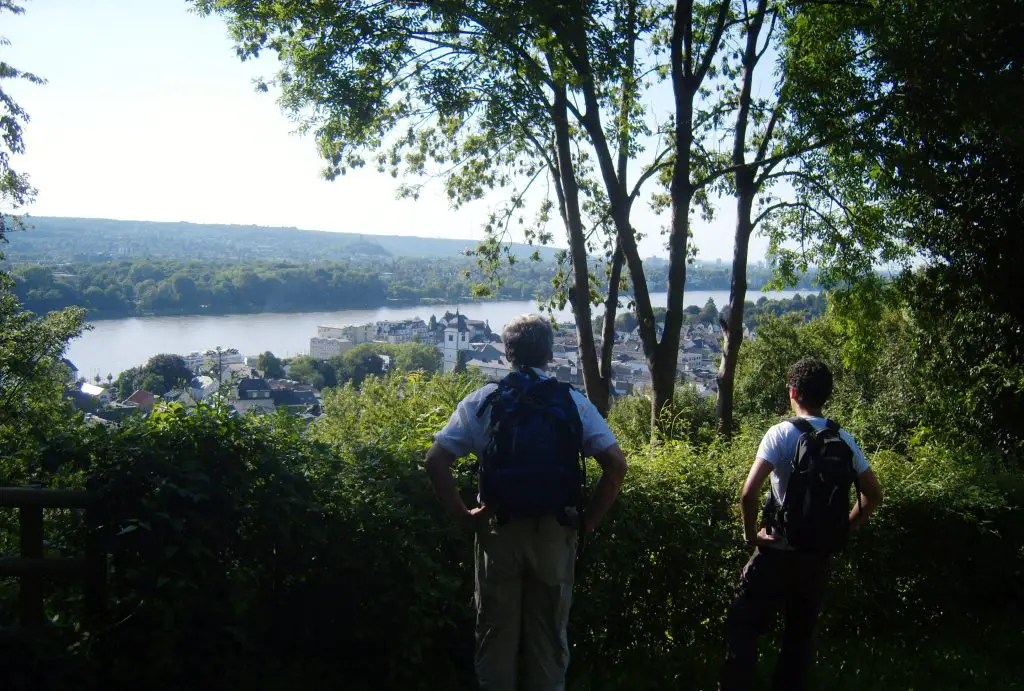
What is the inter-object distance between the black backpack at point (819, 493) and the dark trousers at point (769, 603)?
13cm

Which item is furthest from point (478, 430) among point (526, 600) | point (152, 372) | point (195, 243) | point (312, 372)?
point (195, 243)

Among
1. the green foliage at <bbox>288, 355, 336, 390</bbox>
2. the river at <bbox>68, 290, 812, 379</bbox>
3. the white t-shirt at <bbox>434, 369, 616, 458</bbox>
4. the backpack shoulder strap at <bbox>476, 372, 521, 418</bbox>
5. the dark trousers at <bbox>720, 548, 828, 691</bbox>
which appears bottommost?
the green foliage at <bbox>288, 355, 336, 390</bbox>

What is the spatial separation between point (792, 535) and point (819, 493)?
0.72ft

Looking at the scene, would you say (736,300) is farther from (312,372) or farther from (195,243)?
(195,243)

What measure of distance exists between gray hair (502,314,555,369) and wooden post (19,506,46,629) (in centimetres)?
190

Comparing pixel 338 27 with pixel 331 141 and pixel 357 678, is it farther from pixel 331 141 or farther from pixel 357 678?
pixel 357 678

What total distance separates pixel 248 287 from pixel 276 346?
882cm

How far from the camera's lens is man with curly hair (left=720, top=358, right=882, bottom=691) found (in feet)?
11.4

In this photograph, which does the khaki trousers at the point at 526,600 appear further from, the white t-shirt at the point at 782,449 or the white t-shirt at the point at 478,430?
the white t-shirt at the point at 782,449

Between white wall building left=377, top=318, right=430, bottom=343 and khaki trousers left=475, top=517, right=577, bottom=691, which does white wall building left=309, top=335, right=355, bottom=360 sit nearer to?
white wall building left=377, top=318, right=430, bottom=343

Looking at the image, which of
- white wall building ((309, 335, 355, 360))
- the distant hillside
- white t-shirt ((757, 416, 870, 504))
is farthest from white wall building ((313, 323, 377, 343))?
white t-shirt ((757, 416, 870, 504))

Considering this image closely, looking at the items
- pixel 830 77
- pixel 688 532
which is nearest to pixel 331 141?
pixel 830 77

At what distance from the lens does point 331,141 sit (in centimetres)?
1272

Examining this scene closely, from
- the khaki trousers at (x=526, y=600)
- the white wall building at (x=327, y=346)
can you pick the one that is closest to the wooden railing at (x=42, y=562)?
the khaki trousers at (x=526, y=600)
